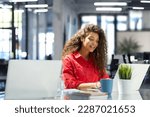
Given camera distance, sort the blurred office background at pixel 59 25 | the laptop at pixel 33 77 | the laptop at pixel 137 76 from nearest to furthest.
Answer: the laptop at pixel 33 77
the laptop at pixel 137 76
the blurred office background at pixel 59 25

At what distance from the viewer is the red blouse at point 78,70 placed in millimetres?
2355

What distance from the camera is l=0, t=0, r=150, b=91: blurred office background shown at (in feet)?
27.1

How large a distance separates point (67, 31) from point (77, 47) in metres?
6.99

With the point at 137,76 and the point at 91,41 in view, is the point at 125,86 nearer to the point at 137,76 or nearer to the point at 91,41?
the point at 137,76

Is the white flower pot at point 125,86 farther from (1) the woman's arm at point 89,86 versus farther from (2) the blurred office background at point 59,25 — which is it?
(2) the blurred office background at point 59,25

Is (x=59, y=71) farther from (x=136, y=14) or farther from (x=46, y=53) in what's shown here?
(x=136, y=14)

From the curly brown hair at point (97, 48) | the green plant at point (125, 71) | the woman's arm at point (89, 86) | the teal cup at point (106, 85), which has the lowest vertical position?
the woman's arm at point (89, 86)

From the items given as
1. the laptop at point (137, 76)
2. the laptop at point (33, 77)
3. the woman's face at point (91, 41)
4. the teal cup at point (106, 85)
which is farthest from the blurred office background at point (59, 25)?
the laptop at point (33, 77)

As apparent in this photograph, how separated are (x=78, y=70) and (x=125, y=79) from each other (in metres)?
0.47

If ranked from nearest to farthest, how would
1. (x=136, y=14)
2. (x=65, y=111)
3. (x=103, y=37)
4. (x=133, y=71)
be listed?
(x=65, y=111) → (x=133, y=71) → (x=103, y=37) → (x=136, y=14)

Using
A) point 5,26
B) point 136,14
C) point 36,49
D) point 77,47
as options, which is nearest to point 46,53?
point 36,49

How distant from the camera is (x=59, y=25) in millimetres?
9188

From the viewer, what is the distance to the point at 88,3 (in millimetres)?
8492

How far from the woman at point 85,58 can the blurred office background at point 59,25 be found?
194 inches
